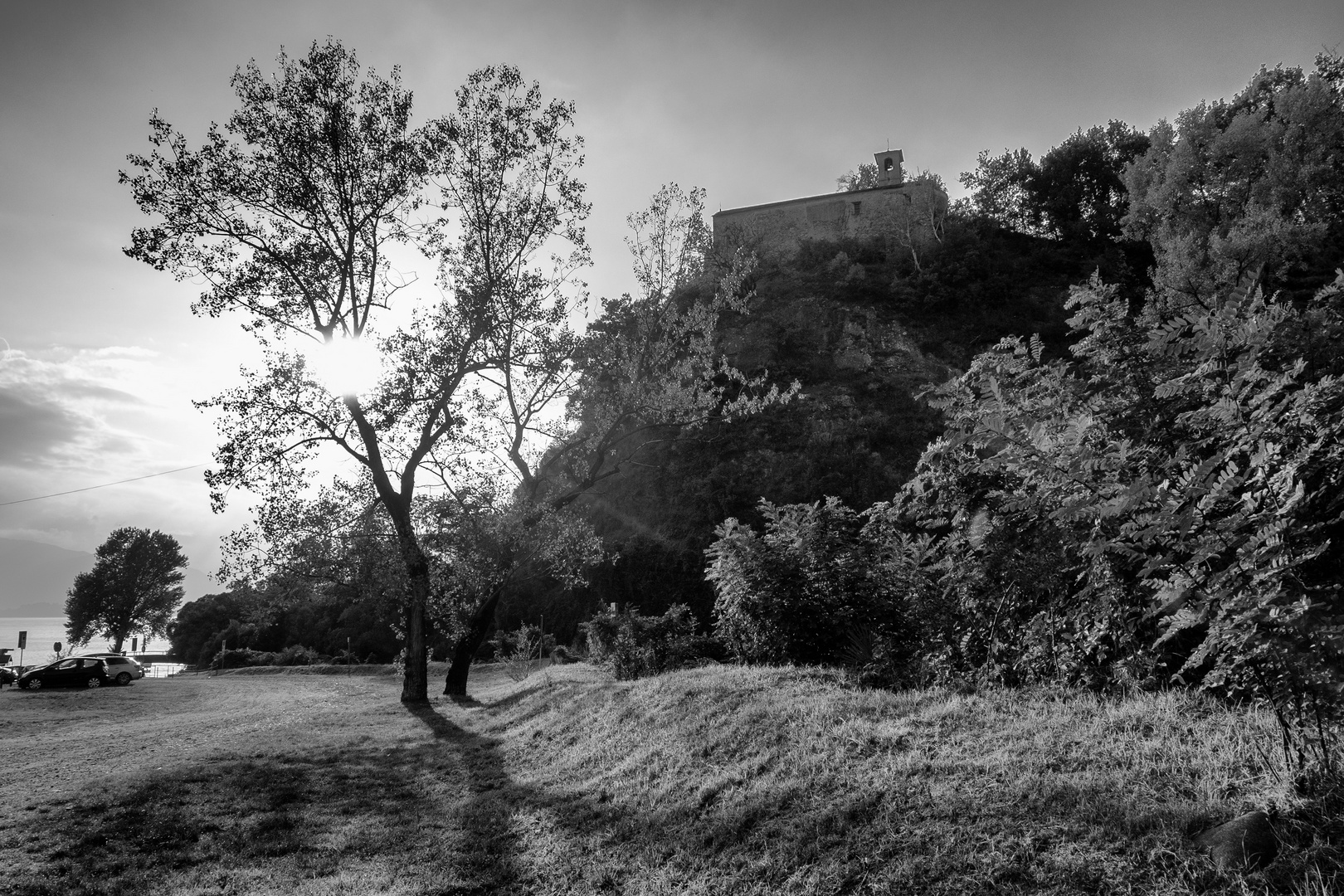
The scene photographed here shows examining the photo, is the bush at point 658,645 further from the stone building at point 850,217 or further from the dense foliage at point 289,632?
the stone building at point 850,217

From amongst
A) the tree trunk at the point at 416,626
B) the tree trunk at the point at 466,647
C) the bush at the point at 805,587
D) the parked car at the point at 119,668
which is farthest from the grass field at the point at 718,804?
the parked car at the point at 119,668

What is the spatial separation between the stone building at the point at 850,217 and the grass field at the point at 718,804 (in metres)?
52.6

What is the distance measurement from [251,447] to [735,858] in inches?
533

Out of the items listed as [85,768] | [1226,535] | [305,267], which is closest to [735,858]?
[1226,535]

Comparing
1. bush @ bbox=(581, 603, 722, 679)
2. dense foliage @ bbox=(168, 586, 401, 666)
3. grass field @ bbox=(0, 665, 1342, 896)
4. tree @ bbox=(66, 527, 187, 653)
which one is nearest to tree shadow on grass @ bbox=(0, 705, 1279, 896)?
grass field @ bbox=(0, 665, 1342, 896)

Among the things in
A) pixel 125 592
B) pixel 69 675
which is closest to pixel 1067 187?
pixel 69 675

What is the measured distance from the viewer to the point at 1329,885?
111 inches

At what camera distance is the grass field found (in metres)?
3.67

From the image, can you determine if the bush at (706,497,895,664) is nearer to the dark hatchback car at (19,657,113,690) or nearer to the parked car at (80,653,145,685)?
the dark hatchback car at (19,657,113,690)

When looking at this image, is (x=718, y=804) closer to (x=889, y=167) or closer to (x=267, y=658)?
(x=267, y=658)

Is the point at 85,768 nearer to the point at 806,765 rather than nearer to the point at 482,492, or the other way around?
the point at 482,492

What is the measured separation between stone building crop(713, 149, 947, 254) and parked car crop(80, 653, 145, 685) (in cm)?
4691

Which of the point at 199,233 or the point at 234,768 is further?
the point at 199,233

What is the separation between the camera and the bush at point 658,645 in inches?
526
